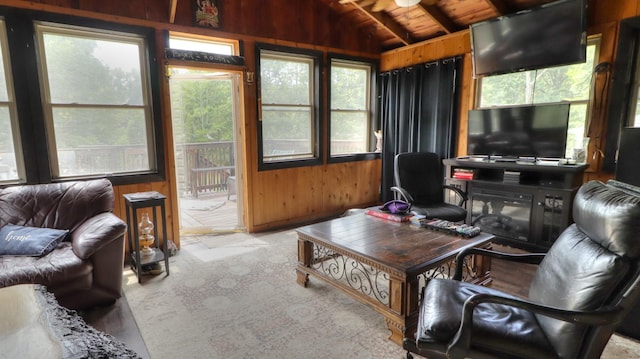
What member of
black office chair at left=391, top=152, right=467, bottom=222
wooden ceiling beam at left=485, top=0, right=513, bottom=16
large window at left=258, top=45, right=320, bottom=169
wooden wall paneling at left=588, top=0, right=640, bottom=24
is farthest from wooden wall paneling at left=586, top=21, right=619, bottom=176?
large window at left=258, top=45, right=320, bottom=169

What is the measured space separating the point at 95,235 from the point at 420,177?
9.75 feet

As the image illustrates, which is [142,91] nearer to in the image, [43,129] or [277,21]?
[43,129]

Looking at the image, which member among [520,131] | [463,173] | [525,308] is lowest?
[525,308]

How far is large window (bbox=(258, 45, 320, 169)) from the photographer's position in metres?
4.20

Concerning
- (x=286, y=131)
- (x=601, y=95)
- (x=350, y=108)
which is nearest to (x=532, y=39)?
(x=601, y=95)

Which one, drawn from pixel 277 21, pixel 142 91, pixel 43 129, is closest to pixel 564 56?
pixel 277 21

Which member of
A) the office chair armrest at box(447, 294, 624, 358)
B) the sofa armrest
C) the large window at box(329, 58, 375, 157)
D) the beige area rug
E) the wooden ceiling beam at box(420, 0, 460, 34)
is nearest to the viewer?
the office chair armrest at box(447, 294, 624, 358)

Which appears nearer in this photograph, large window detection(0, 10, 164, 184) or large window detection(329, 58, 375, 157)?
large window detection(0, 10, 164, 184)

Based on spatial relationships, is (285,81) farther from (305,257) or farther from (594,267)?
(594,267)

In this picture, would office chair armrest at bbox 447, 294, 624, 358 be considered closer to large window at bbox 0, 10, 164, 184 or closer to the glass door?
large window at bbox 0, 10, 164, 184

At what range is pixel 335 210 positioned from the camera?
Result: 500cm

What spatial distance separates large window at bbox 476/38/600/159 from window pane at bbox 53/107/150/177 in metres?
3.86

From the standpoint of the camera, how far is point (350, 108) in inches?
199

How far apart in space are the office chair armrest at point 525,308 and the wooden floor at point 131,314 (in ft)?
4.72
